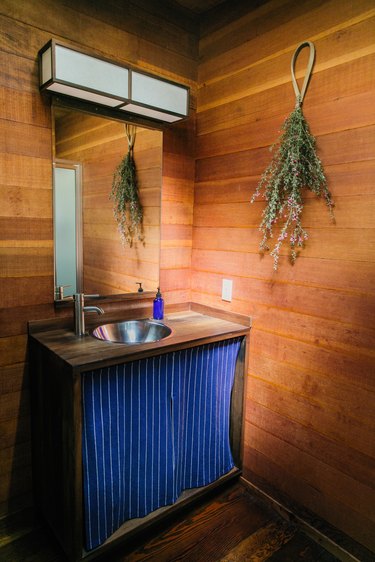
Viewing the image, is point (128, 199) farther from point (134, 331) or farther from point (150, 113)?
point (134, 331)

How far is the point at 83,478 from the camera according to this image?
56.2 inches

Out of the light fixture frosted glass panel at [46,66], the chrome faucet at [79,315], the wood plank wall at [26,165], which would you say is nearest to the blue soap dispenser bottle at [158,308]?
the chrome faucet at [79,315]

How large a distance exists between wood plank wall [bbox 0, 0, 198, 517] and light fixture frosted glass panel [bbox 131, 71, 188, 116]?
0.65 feet

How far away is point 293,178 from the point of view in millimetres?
1567

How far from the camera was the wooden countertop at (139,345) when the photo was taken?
4.60ft

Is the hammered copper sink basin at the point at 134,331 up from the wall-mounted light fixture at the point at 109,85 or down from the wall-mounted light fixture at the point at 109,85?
down

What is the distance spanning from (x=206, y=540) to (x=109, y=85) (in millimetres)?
2011

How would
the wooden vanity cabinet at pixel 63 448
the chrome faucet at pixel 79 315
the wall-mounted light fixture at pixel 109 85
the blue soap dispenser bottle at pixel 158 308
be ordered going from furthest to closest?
the blue soap dispenser bottle at pixel 158 308, the chrome faucet at pixel 79 315, the wall-mounted light fixture at pixel 109 85, the wooden vanity cabinet at pixel 63 448

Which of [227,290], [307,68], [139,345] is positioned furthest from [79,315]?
[307,68]

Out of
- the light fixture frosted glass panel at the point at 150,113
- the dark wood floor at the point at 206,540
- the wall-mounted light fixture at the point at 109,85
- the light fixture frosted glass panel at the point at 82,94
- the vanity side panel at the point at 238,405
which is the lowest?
the dark wood floor at the point at 206,540

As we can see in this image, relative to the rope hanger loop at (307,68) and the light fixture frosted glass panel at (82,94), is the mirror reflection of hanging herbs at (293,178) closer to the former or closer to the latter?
the rope hanger loop at (307,68)

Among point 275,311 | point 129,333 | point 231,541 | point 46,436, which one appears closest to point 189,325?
point 129,333

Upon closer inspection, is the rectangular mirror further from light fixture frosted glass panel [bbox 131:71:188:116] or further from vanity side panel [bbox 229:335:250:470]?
vanity side panel [bbox 229:335:250:470]

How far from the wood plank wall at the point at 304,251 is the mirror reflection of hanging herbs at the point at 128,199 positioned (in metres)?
0.38
